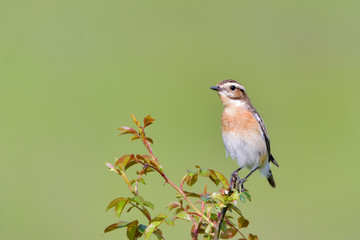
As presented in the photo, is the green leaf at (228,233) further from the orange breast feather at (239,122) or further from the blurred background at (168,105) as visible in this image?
the blurred background at (168,105)

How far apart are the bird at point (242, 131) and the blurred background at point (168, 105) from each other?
407cm

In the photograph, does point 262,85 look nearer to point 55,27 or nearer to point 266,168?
point 55,27

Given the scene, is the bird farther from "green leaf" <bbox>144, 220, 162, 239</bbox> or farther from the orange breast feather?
"green leaf" <bbox>144, 220, 162, 239</bbox>

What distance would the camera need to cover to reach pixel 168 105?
14.2 metres

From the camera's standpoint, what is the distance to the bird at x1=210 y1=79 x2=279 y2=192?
514cm

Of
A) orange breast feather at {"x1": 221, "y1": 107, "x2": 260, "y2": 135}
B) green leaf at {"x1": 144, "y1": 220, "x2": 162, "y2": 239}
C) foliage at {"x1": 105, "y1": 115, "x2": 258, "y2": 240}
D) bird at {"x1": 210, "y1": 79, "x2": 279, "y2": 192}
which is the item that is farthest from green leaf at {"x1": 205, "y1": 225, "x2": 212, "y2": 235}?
orange breast feather at {"x1": 221, "y1": 107, "x2": 260, "y2": 135}

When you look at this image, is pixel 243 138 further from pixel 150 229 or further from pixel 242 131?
pixel 150 229

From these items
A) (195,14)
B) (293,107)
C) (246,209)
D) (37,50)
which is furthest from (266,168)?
(195,14)

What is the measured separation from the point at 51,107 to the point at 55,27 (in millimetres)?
5728

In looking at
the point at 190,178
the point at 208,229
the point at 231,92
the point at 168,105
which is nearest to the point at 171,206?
the point at 190,178

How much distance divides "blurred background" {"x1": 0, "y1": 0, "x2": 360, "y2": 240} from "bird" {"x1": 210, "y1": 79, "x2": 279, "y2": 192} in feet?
13.4

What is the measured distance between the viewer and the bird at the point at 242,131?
5137 millimetres

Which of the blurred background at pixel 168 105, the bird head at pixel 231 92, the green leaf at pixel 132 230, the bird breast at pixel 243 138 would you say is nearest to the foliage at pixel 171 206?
the green leaf at pixel 132 230

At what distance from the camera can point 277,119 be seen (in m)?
14.0
